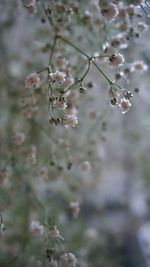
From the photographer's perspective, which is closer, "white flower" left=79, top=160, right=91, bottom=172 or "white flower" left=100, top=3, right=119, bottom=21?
"white flower" left=100, top=3, right=119, bottom=21

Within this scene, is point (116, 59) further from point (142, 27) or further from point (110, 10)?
point (142, 27)

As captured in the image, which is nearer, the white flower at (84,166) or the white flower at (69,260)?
the white flower at (69,260)

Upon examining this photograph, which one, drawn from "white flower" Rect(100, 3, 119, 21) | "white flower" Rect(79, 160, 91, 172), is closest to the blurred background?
"white flower" Rect(79, 160, 91, 172)

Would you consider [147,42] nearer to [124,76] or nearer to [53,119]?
[124,76]

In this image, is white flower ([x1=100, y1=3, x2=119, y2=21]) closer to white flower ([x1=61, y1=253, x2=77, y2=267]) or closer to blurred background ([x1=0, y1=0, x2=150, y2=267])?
blurred background ([x1=0, y1=0, x2=150, y2=267])

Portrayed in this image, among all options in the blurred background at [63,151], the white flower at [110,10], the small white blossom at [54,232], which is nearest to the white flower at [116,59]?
the white flower at [110,10]

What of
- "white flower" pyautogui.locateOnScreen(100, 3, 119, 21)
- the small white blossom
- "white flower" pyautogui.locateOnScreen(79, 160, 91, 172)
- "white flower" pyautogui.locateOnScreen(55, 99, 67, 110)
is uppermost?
"white flower" pyautogui.locateOnScreen(100, 3, 119, 21)

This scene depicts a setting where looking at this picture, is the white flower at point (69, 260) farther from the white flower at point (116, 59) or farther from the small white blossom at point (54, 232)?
the white flower at point (116, 59)

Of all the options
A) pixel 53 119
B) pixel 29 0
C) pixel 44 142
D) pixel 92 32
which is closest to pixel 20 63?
pixel 44 142

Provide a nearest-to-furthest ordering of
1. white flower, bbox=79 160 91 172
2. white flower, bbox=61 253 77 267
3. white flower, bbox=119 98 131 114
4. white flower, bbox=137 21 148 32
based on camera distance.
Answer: white flower, bbox=119 98 131 114, white flower, bbox=61 253 77 267, white flower, bbox=137 21 148 32, white flower, bbox=79 160 91 172
